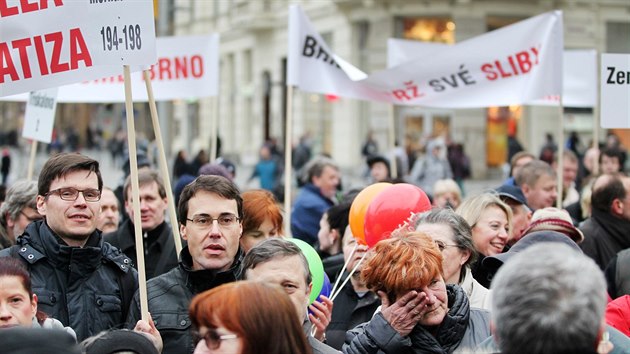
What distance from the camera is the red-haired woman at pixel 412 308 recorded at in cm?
417

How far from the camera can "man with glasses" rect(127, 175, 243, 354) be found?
182 inches

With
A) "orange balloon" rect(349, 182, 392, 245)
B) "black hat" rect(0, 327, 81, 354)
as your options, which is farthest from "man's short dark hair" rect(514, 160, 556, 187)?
"black hat" rect(0, 327, 81, 354)

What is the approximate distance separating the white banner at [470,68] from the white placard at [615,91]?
1.47 meters

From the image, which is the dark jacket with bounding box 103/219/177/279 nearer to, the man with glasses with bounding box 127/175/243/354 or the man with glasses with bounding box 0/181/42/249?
the man with glasses with bounding box 0/181/42/249

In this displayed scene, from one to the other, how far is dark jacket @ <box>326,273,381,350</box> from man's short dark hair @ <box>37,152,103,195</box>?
1682mm

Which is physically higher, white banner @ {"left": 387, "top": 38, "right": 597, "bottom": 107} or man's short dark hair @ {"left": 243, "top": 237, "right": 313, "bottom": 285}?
white banner @ {"left": 387, "top": 38, "right": 597, "bottom": 107}

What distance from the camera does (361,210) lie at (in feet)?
19.9

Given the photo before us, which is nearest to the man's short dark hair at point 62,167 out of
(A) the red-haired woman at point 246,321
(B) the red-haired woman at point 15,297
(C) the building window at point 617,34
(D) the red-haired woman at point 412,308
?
(B) the red-haired woman at point 15,297

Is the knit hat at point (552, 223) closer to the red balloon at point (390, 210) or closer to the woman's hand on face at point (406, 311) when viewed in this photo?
the red balloon at point (390, 210)

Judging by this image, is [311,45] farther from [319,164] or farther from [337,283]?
[337,283]

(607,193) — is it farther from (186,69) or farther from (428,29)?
(428,29)

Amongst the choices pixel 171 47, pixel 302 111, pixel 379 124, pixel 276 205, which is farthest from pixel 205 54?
pixel 302 111

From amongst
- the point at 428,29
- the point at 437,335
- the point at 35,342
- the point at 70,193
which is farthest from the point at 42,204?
the point at 428,29

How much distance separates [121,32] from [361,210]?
1757 mm
